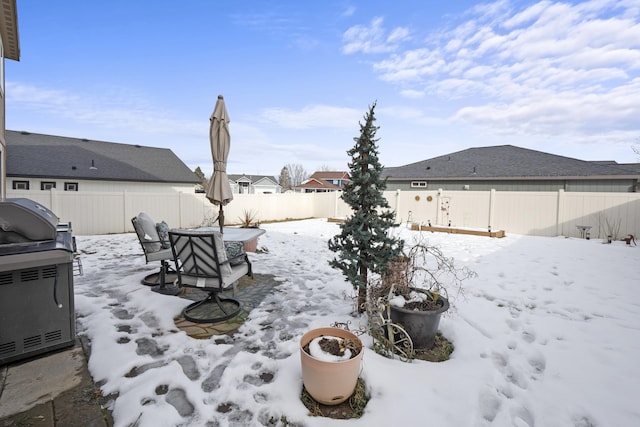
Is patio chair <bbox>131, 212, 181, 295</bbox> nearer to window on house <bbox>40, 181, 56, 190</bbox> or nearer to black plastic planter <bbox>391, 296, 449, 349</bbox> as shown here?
black plastic planter <bbox>391, 296, 449, 349</bbox>

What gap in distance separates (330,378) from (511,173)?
17799 millimetres

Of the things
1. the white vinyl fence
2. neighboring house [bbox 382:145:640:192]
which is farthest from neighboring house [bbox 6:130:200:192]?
neighboring house [bbox 382:145:640:192]

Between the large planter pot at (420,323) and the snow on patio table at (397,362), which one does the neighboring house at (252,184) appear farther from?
the large planter pot at (420,323)

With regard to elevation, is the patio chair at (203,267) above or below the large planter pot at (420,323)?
above

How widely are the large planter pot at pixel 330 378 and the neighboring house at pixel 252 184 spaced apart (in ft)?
130

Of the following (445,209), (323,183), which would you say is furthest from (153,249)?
(323,183)

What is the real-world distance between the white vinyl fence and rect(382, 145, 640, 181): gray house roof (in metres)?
5.94

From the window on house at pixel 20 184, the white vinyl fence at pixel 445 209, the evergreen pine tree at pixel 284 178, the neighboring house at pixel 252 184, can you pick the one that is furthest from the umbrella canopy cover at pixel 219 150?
the evergreen pine tree at pixel 284 178

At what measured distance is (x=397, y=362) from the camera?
257 cm

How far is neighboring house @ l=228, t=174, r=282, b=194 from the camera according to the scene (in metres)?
41.0

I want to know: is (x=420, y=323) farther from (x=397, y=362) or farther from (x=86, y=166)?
(x=86, y=166)

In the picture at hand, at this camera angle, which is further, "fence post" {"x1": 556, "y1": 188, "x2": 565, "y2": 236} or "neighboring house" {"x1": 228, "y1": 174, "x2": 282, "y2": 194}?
"neighboring house" {"x1": 228, "y1": 174, "x2": 282, "y2": 194}

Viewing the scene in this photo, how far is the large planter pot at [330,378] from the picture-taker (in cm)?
198

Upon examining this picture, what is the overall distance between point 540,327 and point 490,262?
330 cm
